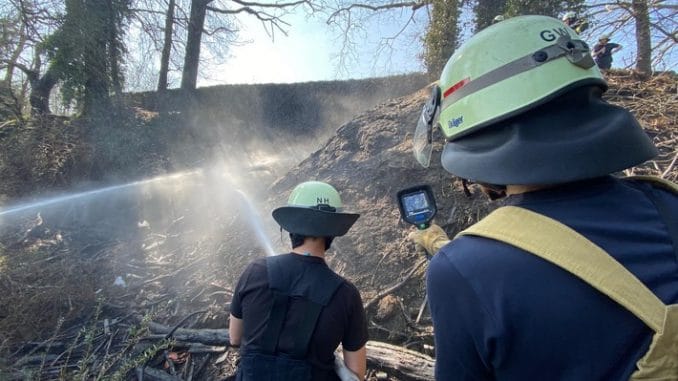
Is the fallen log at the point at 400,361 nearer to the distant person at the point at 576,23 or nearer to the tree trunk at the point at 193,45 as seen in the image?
the distant person at the point at 576,23

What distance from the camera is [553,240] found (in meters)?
0.83

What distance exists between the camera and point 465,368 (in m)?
0.94

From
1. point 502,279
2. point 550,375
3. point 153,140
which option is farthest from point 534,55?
point 153,140

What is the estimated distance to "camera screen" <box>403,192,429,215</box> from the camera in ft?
6.19

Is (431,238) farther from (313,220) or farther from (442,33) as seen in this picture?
(442,33)

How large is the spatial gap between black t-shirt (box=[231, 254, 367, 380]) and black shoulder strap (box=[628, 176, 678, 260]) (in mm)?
1459

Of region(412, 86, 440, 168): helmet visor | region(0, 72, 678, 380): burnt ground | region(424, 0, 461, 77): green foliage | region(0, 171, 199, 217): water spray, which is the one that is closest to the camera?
region(412, 86, 440, 168): helmet visor

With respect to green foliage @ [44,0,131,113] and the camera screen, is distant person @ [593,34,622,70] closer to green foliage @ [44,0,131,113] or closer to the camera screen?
the camera screen

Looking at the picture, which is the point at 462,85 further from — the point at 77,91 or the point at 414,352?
the point at 77,91

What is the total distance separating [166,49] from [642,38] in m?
15.5

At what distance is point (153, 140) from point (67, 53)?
142 inches

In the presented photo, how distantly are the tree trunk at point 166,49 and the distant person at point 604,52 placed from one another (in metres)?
14.7

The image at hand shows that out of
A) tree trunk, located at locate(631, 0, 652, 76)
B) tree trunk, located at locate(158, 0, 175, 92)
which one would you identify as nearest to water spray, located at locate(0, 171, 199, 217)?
tree trunk, located at locate(158, 0, 175, 92)

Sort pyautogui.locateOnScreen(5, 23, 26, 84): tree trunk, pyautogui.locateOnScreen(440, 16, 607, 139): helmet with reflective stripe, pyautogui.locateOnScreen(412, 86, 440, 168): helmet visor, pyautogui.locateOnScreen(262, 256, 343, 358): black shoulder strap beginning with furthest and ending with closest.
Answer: pyautogui.locateOnScreen(5, 23, 26, 84): tree trunk, pyautogui.locateOnScreen(262, 256, 343, 358): black shoulder strap, pyautogui.locateOnScreen(412, 86, 440, 168): helmet visor, pyautogui.locateOnScreen(440, 16, 607, 139): helmet with reflective stripe
